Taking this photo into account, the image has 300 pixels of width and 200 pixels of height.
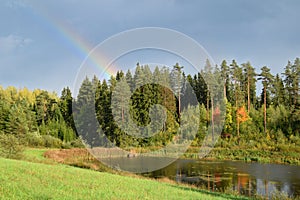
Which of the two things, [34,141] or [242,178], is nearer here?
[242,178]

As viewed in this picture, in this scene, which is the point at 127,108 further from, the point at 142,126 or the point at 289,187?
the point at 289,187

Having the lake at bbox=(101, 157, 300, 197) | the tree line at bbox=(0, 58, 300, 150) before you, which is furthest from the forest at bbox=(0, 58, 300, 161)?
the lake at bbox=(101, 157, 300, 197)

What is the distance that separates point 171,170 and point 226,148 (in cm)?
1573

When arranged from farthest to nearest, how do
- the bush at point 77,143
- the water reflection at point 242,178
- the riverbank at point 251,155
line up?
the bush at point 77,143, the riverbank at point 251,155, the water reflection at point 242,178

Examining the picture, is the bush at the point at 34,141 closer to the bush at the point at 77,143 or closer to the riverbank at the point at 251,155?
the bush at the point at 77,143

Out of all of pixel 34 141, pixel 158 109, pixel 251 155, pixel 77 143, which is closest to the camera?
pixel 158 109

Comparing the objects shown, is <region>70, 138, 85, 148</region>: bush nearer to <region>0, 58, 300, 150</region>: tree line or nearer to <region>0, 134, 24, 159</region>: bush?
<region>0, 58, 300, 150</region>: tree line

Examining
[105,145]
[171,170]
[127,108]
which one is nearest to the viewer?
[127,108]

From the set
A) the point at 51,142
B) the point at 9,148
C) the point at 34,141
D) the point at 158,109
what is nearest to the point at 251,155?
the point at 158,109

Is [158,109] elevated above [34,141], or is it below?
above

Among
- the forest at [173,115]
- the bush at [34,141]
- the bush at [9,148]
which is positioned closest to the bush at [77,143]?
the forest at [173,115]

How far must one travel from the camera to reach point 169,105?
77.5 feet

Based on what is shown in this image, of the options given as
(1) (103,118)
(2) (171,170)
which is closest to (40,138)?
(1) (103,118)

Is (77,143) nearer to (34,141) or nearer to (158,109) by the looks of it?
(34,141)
